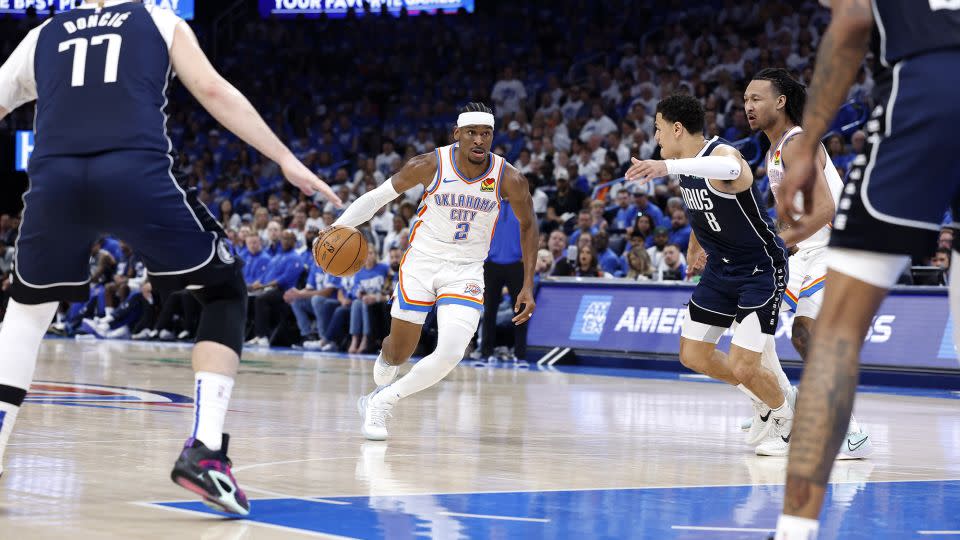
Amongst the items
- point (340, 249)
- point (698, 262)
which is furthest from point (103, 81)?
point (698, 262)

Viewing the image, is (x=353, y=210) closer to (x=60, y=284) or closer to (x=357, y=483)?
(x=357, y=483)

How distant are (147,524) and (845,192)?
2495 mm

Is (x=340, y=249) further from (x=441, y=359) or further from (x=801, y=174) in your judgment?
(x=801, y=174)

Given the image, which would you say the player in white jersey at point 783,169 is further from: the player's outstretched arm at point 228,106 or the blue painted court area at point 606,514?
the player's outstretched arm at point 228,106

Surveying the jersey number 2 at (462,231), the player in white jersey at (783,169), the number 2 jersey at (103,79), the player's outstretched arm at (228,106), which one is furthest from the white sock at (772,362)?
the number 2 jersey at (103,79)

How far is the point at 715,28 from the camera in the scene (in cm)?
2266

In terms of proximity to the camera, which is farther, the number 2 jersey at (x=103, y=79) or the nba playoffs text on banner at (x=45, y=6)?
the nba playoffs text on banner at (x=45, y=6)

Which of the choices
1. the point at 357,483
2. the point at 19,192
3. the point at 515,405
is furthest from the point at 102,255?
the point at 357,483

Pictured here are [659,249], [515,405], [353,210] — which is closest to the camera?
[353,210]

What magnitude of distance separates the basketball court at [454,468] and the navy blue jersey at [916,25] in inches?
72.8

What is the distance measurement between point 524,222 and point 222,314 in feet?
12.8

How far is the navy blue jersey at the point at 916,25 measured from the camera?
336 cm

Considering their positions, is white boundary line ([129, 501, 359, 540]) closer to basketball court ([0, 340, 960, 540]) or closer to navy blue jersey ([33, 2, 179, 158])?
basketball court ([0, 340, 960, 540])

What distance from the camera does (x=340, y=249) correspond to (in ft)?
27.0
